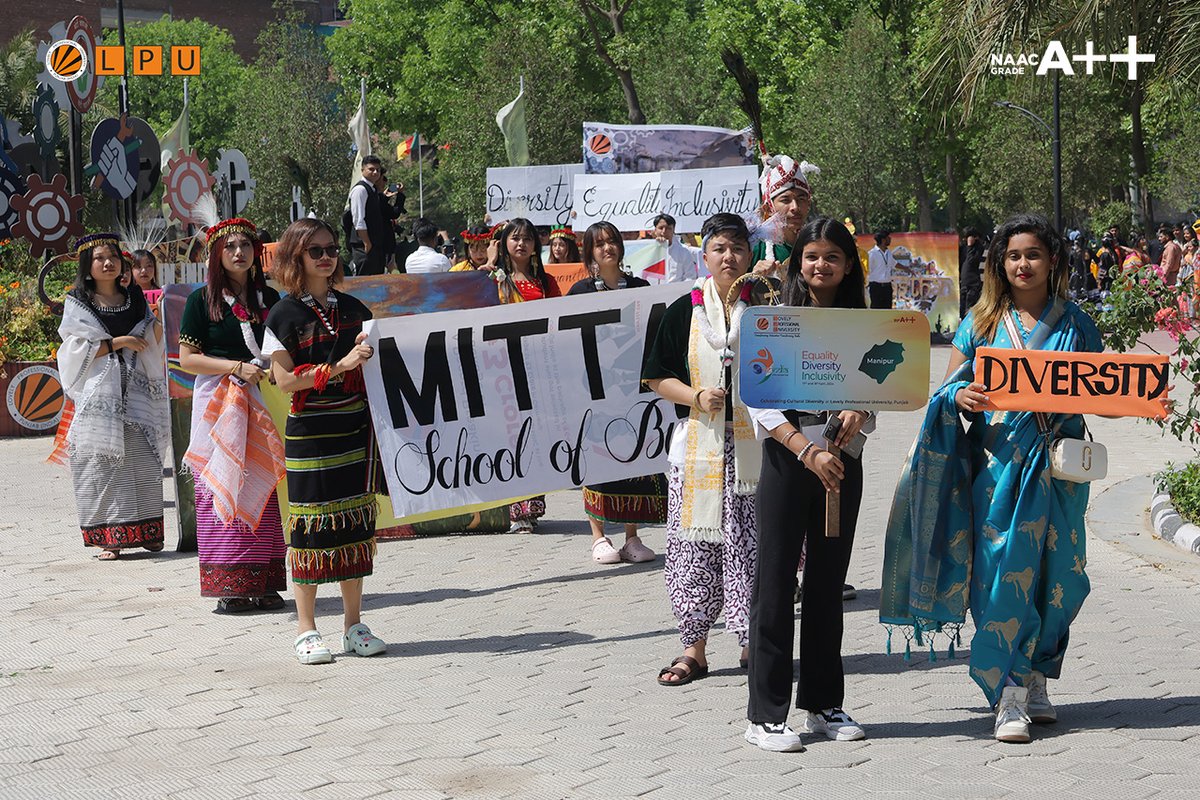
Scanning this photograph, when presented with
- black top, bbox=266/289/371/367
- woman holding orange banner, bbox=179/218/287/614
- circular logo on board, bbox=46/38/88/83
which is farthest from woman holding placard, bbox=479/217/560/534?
circular logo on board, bbox=46/38/88/83

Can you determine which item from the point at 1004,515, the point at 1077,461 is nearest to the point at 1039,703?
the point at 1004,515

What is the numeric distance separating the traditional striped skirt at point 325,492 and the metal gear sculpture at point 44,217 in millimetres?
14050

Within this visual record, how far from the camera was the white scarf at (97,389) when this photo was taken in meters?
9.52

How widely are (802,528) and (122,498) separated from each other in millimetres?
5577

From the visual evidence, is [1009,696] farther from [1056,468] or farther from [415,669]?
[415,669]

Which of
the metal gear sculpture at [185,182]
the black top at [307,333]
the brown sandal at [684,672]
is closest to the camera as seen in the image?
the brown sandal at [684,672]

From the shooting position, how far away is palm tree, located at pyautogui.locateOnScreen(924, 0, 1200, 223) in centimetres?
1095

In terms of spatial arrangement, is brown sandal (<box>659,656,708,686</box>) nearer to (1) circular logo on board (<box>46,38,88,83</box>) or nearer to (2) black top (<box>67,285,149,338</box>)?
(2) black top (<box>67,285,149,338</box>)

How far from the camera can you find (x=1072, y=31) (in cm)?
1140

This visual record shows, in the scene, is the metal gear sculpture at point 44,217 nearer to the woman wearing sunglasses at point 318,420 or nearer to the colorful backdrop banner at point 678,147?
the colorful backdrop banner at point 678,147

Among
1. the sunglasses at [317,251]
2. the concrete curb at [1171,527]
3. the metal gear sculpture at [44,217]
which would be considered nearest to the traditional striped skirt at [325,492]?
the sunglasses at [317,251]

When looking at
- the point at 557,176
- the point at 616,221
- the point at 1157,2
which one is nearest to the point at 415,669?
the point at 1157,2

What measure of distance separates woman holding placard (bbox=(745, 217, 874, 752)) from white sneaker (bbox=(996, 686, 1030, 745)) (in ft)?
1.59

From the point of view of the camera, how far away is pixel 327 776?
5.13m
